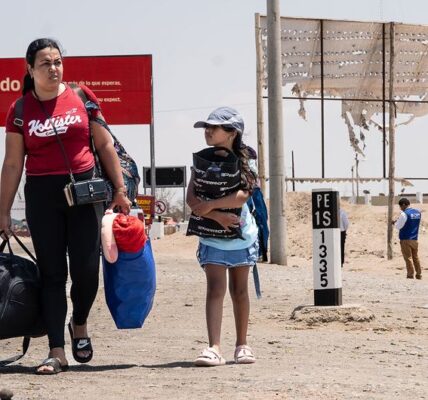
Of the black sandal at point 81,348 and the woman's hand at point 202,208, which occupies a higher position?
the woman's hand at point 202,208

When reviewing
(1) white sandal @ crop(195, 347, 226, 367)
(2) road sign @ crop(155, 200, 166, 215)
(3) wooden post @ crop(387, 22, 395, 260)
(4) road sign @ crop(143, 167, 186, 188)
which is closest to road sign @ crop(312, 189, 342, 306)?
(1) white sandal @ crop(195, 347, 226, 367)

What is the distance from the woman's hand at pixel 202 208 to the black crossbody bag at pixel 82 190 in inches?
25.6

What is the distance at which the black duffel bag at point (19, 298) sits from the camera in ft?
23.4

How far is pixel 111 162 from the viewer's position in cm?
739

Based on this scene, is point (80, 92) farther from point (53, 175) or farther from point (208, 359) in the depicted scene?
point (208, 359)

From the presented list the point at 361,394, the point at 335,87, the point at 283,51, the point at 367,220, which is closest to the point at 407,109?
the point at 335,87

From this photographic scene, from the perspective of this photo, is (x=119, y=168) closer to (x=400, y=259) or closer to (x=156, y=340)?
(x=156, y=340)

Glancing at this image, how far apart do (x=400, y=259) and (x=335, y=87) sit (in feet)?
15.6

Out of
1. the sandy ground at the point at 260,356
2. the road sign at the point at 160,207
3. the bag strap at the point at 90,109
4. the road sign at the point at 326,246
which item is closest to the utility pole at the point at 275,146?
the sandy ground at the point at 260,356

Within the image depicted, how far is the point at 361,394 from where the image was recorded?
623 centimetres

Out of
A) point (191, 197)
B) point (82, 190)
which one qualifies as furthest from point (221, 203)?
point (82, 190)

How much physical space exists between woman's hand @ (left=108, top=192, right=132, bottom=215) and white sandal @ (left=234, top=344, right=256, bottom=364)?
1085mm

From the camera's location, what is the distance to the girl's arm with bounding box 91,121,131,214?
7.34 m

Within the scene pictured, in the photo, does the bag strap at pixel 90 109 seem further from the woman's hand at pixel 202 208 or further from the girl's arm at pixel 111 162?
the woman's hand at pixel 202 208
